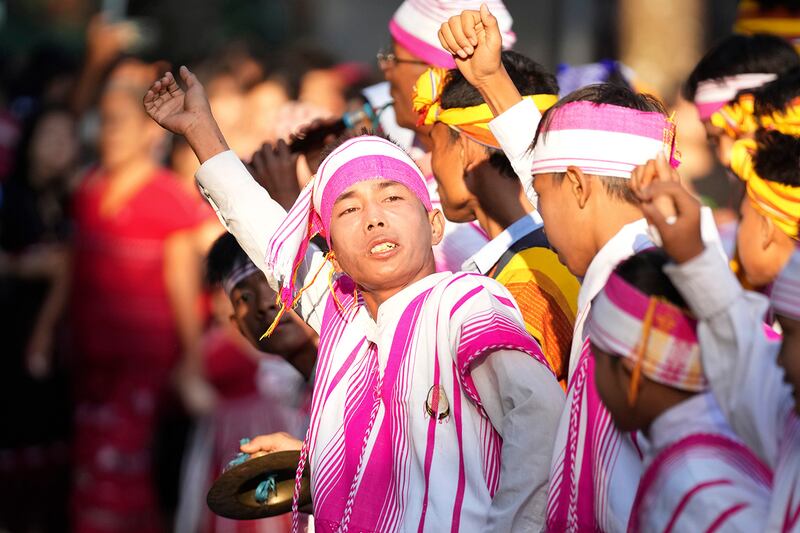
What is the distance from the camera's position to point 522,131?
4.39m

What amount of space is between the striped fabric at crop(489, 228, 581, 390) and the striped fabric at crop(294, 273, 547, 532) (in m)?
0.37

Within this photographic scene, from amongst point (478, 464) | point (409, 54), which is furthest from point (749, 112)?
point (478, 464)

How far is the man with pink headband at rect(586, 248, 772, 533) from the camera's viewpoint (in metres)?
3.07

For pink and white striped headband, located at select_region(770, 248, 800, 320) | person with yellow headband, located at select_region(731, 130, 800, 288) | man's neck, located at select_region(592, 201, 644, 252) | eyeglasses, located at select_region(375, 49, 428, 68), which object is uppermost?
pink and white striped headband, located at select_region(770, 248, 800, 320)

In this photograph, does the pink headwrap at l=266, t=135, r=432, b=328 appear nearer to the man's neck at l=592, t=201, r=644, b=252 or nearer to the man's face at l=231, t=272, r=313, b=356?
the man's neck at l=592, t=201, r=644, b=252

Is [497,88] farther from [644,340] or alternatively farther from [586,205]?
[644,340]

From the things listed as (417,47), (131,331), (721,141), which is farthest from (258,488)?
(131,331)

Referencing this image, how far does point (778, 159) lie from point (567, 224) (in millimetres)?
1189

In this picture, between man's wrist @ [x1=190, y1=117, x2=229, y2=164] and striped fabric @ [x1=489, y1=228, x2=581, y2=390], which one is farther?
man's wrist @ [x1=190, y1=117, x2=229, y2=164]

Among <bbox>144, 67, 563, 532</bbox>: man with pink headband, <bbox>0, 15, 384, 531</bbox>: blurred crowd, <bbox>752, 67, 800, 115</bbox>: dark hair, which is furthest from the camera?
<bbox>0, 15, 384, 531</bbox>: blurred crowd

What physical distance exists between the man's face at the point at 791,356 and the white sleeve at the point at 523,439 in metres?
0.79

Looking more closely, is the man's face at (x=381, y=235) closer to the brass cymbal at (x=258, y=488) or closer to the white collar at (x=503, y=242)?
the white collar at (x=503, y=242)

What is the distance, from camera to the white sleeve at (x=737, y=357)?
308 cm

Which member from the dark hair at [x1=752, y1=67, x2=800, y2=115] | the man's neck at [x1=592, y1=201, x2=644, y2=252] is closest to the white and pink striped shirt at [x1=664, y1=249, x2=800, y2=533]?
the man's neck at [x1=592, y1=201, x2=644, y2=252]
